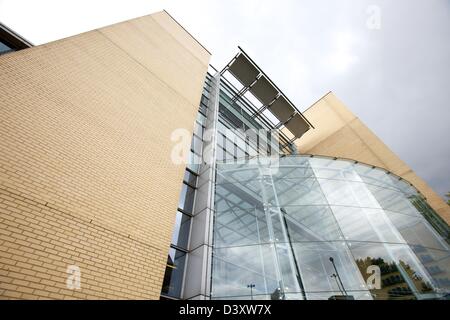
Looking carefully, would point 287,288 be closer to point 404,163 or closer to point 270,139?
point 270,139

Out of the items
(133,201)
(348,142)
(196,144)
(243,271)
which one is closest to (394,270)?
(243,271)

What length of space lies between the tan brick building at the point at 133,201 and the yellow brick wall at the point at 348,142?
5179 millimetres

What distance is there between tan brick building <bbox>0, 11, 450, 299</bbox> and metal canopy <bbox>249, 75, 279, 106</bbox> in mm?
7664

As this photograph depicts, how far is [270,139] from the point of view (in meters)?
16.0

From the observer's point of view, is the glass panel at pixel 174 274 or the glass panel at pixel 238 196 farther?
the glass panel at pixel 238 196

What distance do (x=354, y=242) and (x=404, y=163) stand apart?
11.2m

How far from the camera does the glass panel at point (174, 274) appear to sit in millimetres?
5230

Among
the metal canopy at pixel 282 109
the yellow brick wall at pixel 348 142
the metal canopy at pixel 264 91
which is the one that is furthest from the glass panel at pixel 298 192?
the metal canopy at pixel 282 109

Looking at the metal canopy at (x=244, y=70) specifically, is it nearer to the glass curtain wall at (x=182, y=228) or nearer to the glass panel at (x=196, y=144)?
the glass curtain wall at (x=182, y=228)

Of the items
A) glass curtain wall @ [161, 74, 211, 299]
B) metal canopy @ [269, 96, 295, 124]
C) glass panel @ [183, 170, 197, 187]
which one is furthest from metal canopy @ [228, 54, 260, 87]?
glass panel @ [183, 170, 197, 187]

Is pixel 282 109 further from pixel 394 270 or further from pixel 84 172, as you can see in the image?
pixel 84 172

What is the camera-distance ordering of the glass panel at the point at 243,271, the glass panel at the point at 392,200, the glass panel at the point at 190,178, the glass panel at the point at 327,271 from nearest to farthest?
the glass panel at the point at 327,271, the glass panel at the point at 243,271, the glass panel at the point at 392,200, the glass panel at the point at 190,178

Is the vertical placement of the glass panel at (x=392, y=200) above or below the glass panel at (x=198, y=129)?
below

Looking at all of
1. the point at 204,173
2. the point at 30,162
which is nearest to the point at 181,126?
the point at 204,173
